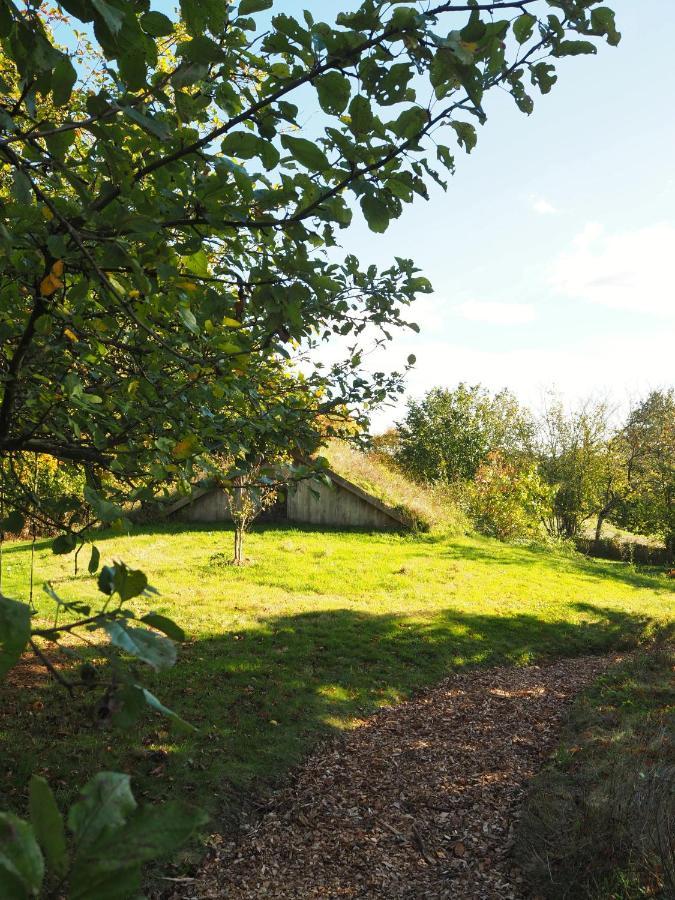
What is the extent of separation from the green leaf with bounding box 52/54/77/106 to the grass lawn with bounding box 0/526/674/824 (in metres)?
1.32

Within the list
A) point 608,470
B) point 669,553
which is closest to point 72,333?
point 669,553

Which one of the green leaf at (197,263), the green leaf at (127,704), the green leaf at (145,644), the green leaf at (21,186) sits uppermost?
the green leaf at (21,186)

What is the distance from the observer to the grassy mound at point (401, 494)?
18.5 meters

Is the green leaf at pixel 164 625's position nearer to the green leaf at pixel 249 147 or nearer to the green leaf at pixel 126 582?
the green leaf at pixel 126 582

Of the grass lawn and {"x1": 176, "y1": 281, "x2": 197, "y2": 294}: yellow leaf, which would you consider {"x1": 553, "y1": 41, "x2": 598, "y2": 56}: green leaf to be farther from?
the grass lawn

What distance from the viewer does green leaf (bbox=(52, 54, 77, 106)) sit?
1.37 meters

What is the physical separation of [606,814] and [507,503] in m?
16.6

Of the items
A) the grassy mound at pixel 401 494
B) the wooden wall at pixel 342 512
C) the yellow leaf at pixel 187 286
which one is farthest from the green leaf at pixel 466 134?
the wooden wall at pixel 342 512

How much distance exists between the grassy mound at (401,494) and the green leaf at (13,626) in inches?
665

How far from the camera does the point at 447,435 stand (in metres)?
28.9

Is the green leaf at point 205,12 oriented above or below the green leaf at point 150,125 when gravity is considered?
above

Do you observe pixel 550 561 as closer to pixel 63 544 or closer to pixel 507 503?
pixel 507 503

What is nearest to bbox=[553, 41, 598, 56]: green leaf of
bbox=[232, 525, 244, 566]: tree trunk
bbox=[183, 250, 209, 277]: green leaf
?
bbox=[183, 250, 209, 277]: green leaf

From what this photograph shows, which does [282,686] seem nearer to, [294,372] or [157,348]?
[294,372]
